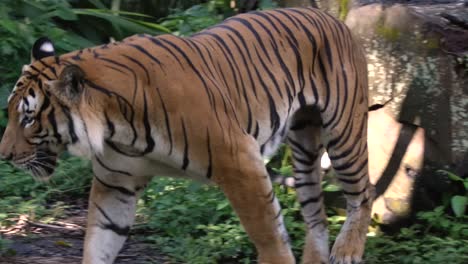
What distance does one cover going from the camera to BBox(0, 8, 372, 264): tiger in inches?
151

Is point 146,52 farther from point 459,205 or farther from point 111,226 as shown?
point 459,205

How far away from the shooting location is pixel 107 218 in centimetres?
433

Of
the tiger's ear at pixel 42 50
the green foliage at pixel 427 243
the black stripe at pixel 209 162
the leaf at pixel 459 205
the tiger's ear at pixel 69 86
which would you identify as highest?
the tiger's ear at pixel 42 50

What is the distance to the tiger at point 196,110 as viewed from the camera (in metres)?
3.84

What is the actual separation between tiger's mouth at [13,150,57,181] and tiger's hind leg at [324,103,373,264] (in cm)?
158

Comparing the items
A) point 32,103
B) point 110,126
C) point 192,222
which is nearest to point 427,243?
point 192,222

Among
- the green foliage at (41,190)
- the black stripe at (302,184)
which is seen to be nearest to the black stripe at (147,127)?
the black stripe at (302,184)

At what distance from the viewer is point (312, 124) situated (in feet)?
16.6

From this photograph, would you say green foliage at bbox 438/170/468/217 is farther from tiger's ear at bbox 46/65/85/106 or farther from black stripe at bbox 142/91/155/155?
tiger's ear at bbox 46/65/85/106

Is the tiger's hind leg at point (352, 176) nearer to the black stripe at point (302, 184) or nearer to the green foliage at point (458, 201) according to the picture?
the black stripe at point (302, 184)

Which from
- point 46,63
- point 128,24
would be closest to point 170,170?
point 46,63

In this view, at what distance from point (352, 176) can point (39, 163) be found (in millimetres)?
1859

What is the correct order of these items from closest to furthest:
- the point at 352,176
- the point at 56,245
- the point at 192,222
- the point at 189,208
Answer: the point at 352,176, the point at 56,245, the point at 192,222, the point at 189,208

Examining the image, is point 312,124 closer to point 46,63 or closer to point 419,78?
point 419,78
